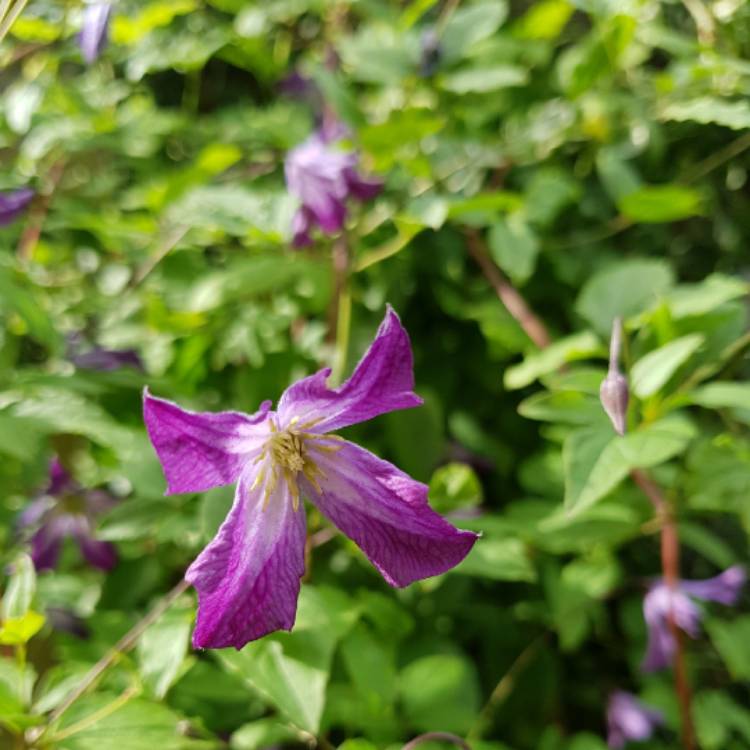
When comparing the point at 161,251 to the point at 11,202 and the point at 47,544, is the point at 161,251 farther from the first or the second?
the point at 47,544

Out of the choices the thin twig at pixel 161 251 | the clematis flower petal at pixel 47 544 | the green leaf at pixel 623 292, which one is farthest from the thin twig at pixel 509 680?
the thin twig at pixel 161 251

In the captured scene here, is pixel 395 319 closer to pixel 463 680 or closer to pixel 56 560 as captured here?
pixel 463 680

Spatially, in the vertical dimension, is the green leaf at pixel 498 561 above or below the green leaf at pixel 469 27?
below

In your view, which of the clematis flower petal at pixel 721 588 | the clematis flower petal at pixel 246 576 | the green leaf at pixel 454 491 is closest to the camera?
the clematis flower petal at pixel 246 576

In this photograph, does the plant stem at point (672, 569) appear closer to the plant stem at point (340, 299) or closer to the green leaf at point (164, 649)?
the plant stem at point (340, 299)

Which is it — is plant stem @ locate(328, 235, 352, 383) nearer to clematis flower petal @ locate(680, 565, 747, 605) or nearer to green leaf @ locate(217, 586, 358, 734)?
green leaf @ locate(217, 586, 358, 734)

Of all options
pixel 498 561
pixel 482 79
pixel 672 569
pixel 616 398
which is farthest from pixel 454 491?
pixel 482 79

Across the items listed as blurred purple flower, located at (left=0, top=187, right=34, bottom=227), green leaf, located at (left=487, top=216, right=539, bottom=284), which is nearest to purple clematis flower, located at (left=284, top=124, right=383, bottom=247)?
green leaf, located at (left=487, top=216, right=539, bottom=284)
